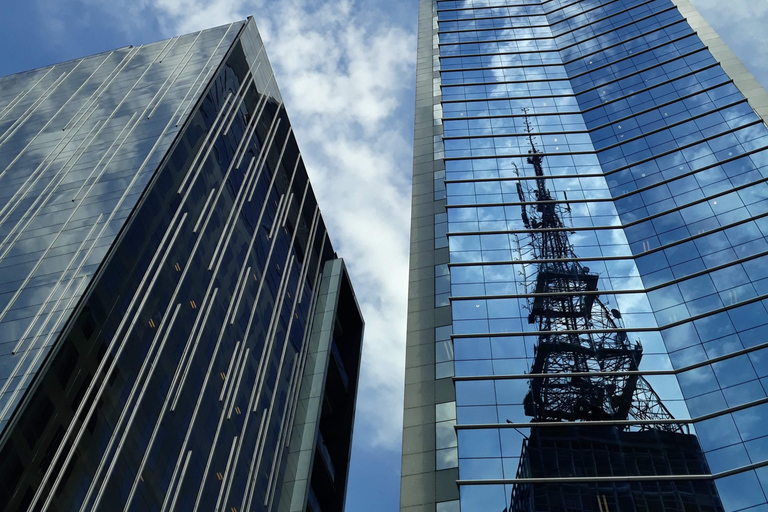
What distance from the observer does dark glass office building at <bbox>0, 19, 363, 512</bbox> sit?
136 feet

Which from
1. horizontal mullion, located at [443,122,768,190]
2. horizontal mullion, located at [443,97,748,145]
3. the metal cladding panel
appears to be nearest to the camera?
the metal cladding panel

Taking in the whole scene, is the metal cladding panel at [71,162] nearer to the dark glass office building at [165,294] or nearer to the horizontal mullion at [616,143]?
the dark glass office building at [165,294]

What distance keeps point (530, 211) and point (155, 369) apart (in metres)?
34.8

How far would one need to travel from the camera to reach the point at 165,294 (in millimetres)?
51625

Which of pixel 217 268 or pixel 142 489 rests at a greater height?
pixel 217 268

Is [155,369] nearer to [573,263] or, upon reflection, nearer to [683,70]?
[573,263]

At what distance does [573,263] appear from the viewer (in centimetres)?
6066

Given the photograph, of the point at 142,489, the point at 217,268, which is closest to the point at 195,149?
the point at 217,268

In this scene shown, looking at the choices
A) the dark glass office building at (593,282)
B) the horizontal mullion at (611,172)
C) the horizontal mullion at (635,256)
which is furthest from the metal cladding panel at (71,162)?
the horizontal mullion at (611,172)

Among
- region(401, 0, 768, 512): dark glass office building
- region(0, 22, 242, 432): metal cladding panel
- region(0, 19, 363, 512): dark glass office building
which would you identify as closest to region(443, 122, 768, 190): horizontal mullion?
region(401, 0, 768, 512): dark glass office building

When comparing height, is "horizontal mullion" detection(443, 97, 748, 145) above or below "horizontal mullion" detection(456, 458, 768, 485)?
above

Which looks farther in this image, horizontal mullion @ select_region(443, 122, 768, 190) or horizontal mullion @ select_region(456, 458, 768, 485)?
horizontal mullion @ select_region(443, 122, 768, 190)

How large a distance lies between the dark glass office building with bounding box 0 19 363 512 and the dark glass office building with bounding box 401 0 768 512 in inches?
582

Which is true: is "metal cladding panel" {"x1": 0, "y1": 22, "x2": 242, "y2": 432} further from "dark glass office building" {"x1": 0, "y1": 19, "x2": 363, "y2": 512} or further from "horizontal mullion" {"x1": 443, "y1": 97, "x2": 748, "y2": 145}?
"horizontal mullion" {"x1": 443, "y1": 97, "x2": 748, "y2": 145}
